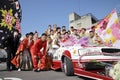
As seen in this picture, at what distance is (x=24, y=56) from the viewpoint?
14367 millimetres

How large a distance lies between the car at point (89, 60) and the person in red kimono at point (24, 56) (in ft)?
11.3

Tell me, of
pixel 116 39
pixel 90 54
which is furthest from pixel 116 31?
pixel 90 54

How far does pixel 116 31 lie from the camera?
11969mm

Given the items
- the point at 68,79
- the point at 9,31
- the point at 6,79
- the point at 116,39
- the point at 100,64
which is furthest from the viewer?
the point at 9,31

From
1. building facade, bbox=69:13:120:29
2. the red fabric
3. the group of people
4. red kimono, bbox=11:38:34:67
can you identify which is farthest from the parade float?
building facade, bbox=69:13:120:29

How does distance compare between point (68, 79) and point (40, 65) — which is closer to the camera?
point (68, 79)

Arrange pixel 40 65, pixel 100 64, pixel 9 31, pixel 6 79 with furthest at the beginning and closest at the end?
pixel 9 31 < pixel 40 65 < pixel 6 79 < pixel 100 64

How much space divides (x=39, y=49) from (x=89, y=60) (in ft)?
15.4

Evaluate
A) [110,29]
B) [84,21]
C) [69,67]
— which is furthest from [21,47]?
[84,21]

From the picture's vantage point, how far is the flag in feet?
38.8

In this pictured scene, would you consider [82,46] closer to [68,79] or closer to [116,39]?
[68,79]

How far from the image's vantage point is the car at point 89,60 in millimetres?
9344

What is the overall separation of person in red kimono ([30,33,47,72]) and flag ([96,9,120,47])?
2341 millimetres

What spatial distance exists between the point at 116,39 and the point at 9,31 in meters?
7.68
